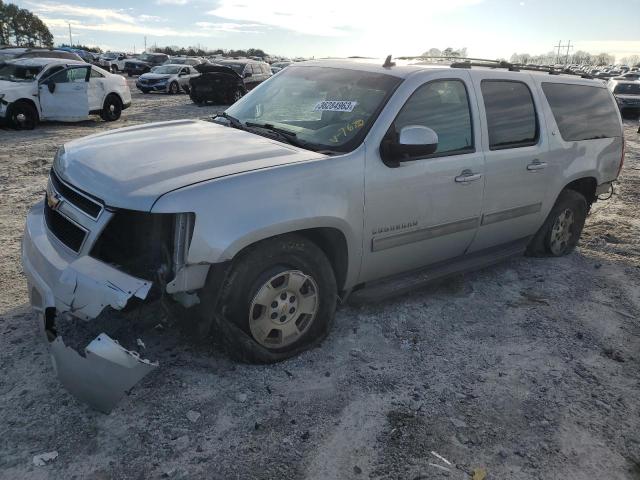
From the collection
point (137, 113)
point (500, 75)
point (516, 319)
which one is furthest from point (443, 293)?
point (137, 113)

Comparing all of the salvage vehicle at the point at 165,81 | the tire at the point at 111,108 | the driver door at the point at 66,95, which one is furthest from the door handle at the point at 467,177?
the salvage vehicle at the point at 165,81

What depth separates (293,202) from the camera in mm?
2949

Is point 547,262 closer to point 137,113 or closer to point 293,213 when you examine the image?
point 293,213

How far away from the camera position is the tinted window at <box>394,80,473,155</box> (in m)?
3.57

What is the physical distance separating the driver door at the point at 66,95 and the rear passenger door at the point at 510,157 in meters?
11.0

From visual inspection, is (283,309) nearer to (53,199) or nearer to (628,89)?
(53,199)

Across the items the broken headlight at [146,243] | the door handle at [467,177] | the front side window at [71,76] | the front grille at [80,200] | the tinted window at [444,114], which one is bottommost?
the broken headlight at [146,243]

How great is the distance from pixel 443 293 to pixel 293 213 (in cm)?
204

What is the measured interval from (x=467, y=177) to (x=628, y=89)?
22.0m

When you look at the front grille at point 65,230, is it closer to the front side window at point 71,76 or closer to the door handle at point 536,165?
the door handle at point 536,165

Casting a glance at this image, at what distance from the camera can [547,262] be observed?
5328 millimetres

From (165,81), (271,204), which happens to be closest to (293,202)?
(271,204)

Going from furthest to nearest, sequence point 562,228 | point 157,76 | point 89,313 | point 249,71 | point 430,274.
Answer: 1. point 157,76
2. point 249,71
3. point 562,228
4. point 430,274
5. point 89,313

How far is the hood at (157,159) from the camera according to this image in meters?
2.68
